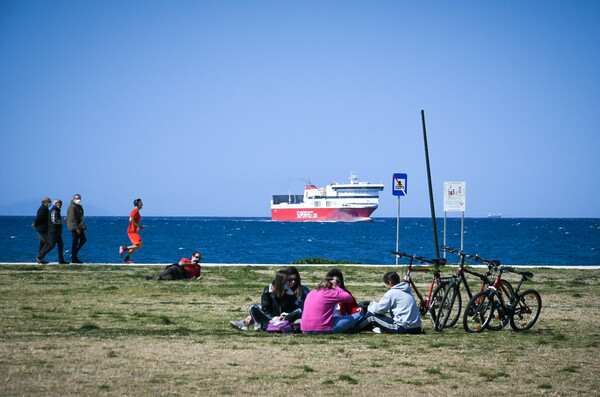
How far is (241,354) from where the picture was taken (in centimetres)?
697

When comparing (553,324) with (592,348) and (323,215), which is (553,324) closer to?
(592,348)

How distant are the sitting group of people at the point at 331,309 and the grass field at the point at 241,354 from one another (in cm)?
19

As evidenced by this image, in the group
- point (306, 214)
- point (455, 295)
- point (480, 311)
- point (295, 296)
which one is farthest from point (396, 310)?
point (306, 214)

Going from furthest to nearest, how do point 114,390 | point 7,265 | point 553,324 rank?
point 7,265
point 553,324
point 114,390

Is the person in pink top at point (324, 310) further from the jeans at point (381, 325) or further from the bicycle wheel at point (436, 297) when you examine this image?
the bicycle wheel at point (436, 297)

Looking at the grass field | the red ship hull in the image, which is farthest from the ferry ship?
the grass field

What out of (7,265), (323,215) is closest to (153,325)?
(7,265)

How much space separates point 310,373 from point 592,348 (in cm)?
343

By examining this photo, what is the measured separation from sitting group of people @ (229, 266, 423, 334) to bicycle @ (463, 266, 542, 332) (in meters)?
0.77

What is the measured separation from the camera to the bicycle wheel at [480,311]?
28.6 feet

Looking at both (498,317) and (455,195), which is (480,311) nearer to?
(498,317)

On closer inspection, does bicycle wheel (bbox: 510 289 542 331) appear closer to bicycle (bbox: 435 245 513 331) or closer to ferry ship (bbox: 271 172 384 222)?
bicycle (bbox: 435 245 513 331)

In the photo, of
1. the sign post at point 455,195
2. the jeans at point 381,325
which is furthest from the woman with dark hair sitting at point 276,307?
the sign post at point 455,195

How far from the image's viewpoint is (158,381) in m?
5.66
